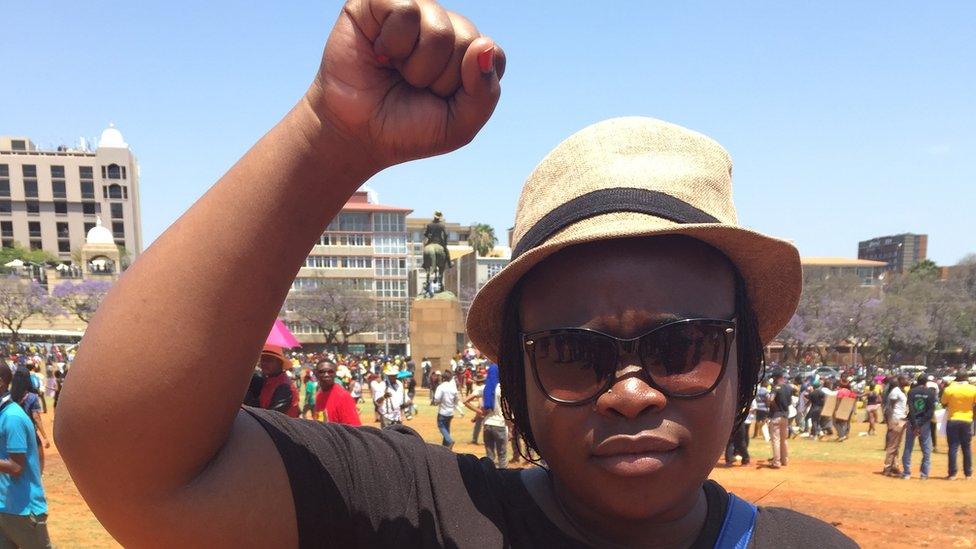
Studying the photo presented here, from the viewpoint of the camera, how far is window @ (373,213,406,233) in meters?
72.4

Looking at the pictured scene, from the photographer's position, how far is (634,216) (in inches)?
46.9

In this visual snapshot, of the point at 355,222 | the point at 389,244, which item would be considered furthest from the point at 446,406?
the point at 355,222

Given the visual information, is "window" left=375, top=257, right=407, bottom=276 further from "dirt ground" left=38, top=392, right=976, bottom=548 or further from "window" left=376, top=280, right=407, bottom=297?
"dirt ground" left=38, top=392, right=976, bottom=548

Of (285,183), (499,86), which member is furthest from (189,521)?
(499,86)

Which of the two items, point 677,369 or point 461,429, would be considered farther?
point 461,429

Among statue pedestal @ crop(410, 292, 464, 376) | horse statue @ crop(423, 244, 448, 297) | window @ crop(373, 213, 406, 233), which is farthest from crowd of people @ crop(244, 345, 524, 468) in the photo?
window @ crop(373, 213, 406, 233)

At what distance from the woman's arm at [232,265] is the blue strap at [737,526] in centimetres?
96

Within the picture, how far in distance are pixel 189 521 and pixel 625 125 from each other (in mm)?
1086

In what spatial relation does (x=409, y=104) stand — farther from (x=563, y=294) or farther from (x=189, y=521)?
(x=189, y=521)

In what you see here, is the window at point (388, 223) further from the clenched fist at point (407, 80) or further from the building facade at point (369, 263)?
the clenched fist at point (407, 80)

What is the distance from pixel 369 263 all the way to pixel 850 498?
6459 cm

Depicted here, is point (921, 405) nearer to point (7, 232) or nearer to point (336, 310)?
point (336, 310)

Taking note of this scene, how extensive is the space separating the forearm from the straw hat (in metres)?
0.44

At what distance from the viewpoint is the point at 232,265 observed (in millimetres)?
925
